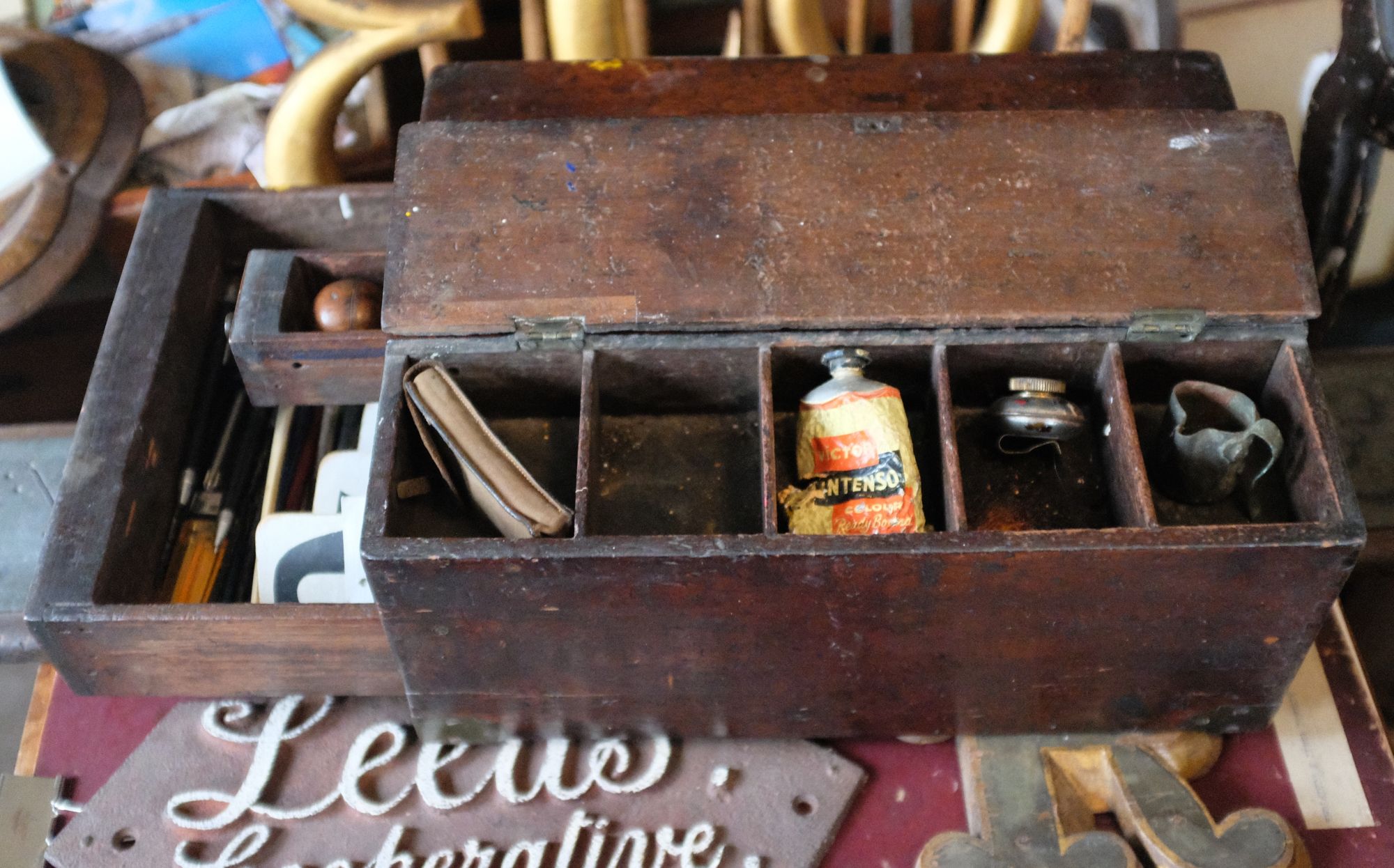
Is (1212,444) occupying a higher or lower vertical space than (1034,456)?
higher

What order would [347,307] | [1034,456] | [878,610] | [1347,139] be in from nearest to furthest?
[878,610], [1034,456], [347,307], [1347,139]

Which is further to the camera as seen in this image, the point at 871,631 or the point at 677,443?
the point at 677,443

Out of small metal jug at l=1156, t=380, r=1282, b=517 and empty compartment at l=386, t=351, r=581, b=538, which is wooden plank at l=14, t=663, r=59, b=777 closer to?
empty compartment at l=386, t=351, r=581, b=538

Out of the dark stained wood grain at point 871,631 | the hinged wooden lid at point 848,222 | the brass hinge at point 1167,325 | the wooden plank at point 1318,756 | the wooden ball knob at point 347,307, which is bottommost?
the wooden plank at point 1318,756

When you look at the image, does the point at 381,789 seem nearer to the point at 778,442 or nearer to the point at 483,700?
the point at 483,700

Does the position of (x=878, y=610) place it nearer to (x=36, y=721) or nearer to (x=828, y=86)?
(x=828, y=86)

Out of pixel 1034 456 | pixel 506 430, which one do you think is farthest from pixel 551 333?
pixel 1034 456

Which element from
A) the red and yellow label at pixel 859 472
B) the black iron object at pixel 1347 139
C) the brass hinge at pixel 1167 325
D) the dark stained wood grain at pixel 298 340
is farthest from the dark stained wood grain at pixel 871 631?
the black iron object at pixel 1347 139

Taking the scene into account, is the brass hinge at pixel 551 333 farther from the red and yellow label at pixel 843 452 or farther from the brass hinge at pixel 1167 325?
the brass hinge at pixel 1167 325
